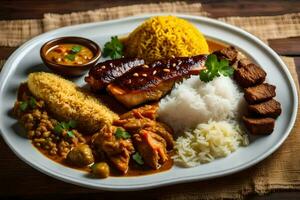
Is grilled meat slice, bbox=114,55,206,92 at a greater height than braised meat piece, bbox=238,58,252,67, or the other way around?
braised meat piece, bbox=238,58,252,67

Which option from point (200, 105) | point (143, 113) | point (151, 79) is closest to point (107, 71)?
point (151, 79)

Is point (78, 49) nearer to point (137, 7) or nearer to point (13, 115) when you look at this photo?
point (13, 115)

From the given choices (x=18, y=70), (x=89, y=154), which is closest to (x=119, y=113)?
(x=89, y=154)

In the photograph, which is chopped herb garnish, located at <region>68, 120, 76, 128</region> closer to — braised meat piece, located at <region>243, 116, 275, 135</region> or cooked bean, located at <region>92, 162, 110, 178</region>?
cooked bean, located at <region>92, 162, 110, 178</region>

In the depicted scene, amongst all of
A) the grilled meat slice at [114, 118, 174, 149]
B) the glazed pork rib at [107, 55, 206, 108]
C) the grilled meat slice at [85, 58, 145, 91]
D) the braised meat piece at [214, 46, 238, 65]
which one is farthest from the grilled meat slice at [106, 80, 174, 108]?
the braised meat piece at [214, 46, 238, 65]

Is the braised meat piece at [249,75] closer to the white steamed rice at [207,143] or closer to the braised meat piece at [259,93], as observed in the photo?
the braised meat piece at [259,93]
